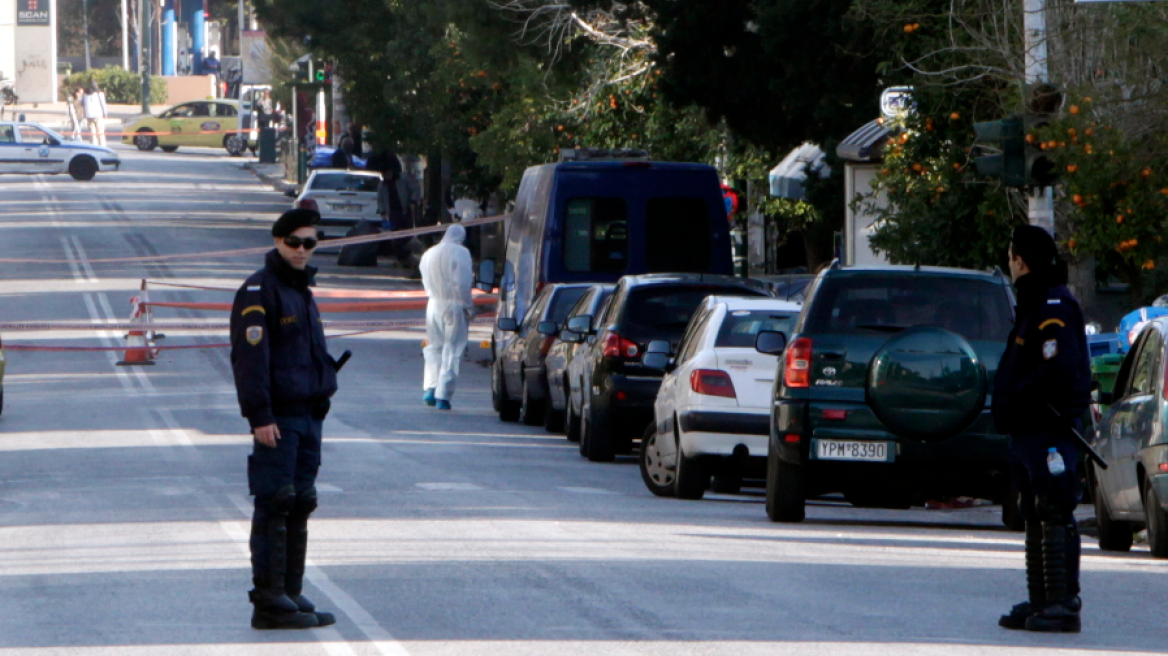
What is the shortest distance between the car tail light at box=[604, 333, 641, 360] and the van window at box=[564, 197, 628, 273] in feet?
14.3

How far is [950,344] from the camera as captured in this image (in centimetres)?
1145

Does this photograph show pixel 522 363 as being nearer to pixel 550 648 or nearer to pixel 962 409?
pixel 962 409

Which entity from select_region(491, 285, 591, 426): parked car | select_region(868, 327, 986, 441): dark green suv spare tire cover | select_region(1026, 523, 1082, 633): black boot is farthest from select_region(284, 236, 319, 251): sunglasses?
select_region(491, 285, 591, 426): parked car

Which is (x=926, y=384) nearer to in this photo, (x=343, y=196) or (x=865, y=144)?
(x=865, y=144)

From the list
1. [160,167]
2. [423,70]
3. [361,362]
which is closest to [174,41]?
[160,167]

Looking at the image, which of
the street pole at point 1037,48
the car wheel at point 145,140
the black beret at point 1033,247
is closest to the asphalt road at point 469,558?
the black beret at point 1033,247

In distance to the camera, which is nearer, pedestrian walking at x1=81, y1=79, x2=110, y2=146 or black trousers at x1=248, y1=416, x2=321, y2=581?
black trousers at x1=248, y1=416, x2=321, y2=581

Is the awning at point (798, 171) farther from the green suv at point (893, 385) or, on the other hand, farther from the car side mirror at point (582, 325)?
the green suv at point (893, 385)

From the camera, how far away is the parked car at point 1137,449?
10801 millimetres

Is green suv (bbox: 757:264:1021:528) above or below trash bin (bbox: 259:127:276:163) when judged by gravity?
below

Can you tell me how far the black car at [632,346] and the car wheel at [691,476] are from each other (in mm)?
2054

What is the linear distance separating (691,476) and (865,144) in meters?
9.01

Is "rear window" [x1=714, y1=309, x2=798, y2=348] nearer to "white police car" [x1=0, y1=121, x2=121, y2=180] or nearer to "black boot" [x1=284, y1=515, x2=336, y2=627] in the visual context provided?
"black boot" [x1=284, y1=515, x2=336, y2=627]

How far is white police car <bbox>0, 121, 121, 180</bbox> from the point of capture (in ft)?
202
